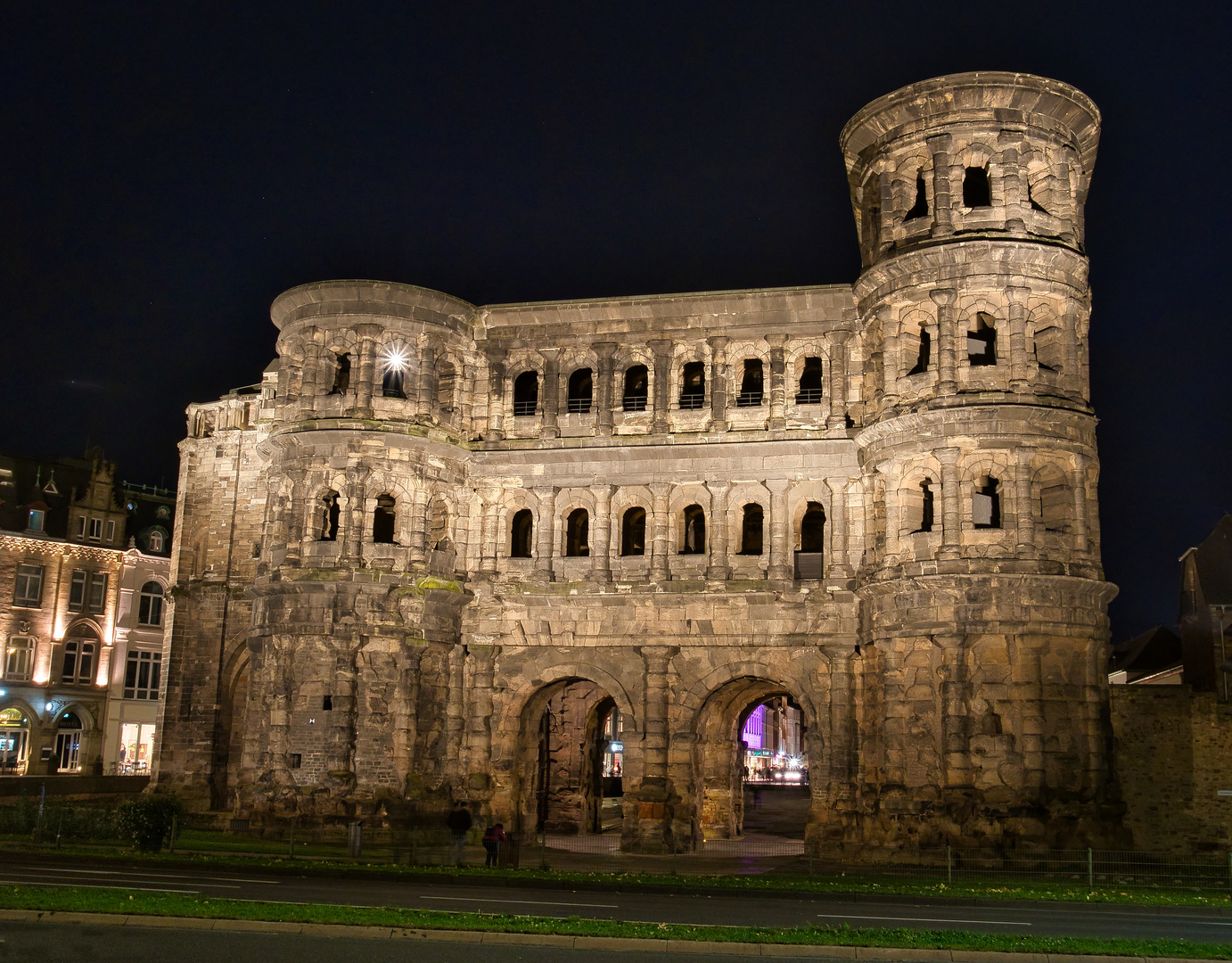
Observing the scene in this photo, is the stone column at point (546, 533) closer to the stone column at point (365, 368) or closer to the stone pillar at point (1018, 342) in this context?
the stone column at point (365, 368)

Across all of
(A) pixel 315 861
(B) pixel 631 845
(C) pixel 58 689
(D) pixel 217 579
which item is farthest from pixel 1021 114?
(C) pixel 58 689

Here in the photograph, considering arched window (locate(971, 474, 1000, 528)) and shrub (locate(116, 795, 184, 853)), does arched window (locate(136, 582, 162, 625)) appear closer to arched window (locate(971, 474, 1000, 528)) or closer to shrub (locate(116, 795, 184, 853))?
shrub (locate(116, 795, 184, 853))

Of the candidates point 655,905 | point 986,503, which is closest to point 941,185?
point 986,503

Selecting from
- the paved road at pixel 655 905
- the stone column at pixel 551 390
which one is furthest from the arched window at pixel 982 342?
the paved road at pixel 655 905

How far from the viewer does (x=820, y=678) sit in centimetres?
3462

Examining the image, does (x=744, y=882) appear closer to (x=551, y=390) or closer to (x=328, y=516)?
(x=551, y=390)

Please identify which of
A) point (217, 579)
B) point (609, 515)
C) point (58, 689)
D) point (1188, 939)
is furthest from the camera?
point (58, 689)

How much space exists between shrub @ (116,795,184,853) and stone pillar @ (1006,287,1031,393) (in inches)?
896

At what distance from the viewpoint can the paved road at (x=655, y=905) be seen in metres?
19.0

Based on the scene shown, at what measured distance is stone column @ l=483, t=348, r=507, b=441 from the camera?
38344 mm

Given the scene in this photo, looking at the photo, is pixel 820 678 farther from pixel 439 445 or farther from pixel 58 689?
pixel 58 689

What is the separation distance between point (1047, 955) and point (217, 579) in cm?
3375

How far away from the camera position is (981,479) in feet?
107

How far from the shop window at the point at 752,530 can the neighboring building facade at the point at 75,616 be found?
117 feet
